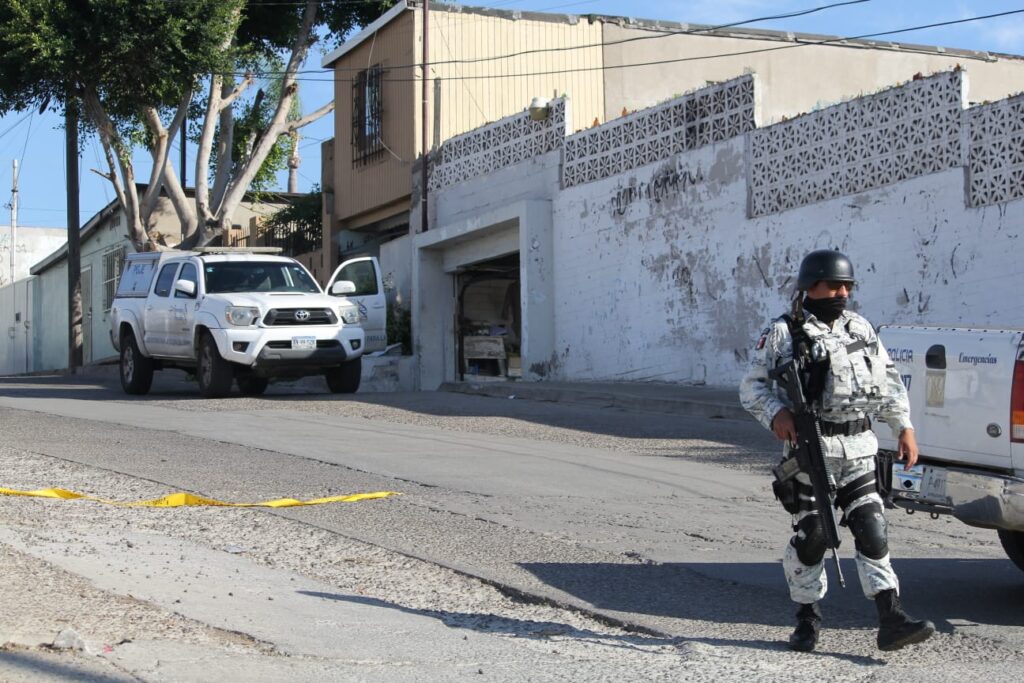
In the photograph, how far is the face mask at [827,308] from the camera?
18.9 feet

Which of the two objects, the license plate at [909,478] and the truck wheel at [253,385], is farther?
the truck wheel at [253,385]

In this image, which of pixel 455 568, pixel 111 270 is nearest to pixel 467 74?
pixel 111 270

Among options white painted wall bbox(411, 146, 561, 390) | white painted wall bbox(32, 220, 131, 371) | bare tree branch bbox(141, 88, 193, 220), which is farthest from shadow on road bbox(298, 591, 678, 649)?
white painted wall bbox(32, 220, 131, 371)

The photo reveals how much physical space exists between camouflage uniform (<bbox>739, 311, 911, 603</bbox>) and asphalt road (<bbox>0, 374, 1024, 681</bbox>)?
1.11 ft

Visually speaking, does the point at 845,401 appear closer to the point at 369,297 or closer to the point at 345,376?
the point at 345,376

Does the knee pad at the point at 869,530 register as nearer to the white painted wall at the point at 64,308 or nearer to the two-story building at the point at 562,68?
the two-story building at the point at 562,68

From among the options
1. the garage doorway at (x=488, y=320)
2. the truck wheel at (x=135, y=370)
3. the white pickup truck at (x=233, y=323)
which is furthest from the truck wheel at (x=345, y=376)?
the garage doorway at (x=488, y=320)

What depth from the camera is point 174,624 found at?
5.81 metres

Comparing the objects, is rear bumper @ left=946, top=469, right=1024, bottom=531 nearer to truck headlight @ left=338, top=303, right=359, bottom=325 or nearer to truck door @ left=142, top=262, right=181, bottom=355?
truck headlight @ left=338, top=303, right=359, bottom=325

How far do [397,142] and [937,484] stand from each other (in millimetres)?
23021

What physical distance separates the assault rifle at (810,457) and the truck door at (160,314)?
14769mm

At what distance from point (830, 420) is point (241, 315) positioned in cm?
1331

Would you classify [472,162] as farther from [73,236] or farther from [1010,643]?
[1010,643]

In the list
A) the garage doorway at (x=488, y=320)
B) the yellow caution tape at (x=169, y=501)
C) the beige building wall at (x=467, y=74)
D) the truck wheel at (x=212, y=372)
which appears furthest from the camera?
the beige building wall at (x=467, y=74)
